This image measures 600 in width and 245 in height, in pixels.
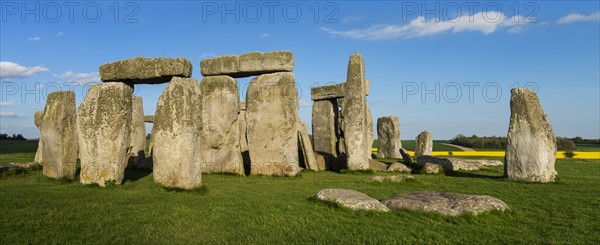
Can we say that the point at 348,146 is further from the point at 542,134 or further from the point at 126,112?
the point at 126,112

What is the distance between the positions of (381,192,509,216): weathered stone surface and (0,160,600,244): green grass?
6.4 inches

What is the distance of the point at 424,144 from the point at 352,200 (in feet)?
58.3

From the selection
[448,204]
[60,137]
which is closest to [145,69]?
[60,137]

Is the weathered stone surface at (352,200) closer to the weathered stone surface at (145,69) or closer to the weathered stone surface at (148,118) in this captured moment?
the weathered stone surface at (145,69)

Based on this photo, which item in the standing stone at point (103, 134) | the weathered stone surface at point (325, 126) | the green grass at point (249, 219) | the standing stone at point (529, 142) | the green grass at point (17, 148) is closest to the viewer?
the green grass at point (249, 219)

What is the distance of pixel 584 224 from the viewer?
23.9 feet

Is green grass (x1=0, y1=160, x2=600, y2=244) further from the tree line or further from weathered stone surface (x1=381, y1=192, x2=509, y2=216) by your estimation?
the tree line

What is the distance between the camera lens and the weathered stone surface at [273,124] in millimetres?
14938

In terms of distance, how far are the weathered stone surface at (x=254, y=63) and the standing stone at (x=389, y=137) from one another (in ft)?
47.6

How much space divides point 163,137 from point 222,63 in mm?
6033

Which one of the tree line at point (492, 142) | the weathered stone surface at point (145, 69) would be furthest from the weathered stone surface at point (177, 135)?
the tree line at point (492, 142)

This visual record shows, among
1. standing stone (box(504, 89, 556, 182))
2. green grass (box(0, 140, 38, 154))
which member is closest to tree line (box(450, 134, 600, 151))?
standing stone (box(504, 89, 556, 182))

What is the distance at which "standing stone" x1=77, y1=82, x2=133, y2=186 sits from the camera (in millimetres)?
10742

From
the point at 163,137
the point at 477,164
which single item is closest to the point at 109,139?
the point at 163,137
